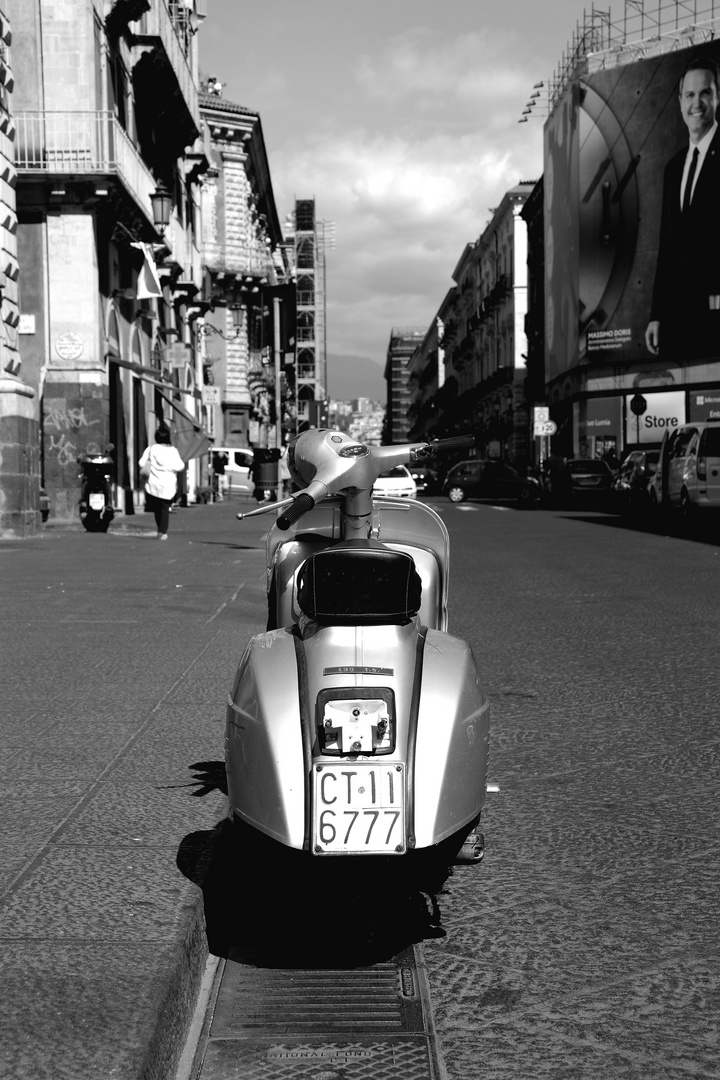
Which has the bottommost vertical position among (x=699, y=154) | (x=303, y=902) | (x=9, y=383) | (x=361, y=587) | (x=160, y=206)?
(x=303, y=902)

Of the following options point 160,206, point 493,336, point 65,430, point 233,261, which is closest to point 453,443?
point 65,430

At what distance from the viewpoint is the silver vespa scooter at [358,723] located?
2.98 meters

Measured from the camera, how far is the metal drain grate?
A: 2676mm

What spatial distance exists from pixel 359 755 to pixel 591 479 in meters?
38.5

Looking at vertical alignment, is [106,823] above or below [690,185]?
below

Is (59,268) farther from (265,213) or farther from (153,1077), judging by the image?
(265,213)

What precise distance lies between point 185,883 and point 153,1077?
98 centimetres

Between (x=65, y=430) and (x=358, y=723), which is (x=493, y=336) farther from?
(x=358, y=723)

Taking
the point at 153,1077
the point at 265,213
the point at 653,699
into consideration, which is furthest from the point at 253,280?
the point at 153,1077

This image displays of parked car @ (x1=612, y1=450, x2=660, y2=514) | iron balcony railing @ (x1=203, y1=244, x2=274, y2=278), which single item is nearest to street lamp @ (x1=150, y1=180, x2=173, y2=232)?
parked car @ (x1=612, y1=450, x2=660, y2=514)

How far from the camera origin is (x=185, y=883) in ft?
11.3

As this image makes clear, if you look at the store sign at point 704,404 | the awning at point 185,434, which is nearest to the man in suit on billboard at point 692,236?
the store sign at point 704,404

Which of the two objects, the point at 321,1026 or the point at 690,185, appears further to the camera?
the point at 690,185

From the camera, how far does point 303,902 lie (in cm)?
372
